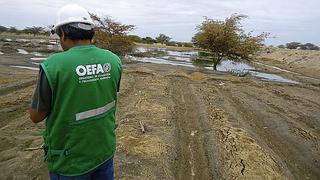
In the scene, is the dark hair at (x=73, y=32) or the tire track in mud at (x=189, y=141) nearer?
the dark hair at (x=73, y=32)

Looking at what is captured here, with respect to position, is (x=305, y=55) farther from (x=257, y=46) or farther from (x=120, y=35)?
(x=120, y=35)

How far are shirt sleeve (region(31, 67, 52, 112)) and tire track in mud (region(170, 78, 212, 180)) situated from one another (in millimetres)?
3420

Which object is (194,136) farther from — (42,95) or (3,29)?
(3,29)

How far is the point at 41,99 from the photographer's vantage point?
233 centimetres

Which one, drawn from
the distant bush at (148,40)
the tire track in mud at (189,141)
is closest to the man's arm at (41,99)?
the tire track in mud at (189,141)

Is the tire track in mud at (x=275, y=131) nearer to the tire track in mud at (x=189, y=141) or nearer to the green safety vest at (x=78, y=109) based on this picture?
the tire track in mud at (x=189, y=141)

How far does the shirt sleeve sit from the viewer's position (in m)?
2.27

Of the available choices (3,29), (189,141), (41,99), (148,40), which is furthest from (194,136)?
(3,29)

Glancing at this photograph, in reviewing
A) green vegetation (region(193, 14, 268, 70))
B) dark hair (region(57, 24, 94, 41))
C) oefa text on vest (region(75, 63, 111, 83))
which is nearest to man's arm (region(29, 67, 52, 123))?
oefa text on vest (region(75, 63, 111, 83))

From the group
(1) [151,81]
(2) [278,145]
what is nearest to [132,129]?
(2) [278,145]

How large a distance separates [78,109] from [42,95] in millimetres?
253

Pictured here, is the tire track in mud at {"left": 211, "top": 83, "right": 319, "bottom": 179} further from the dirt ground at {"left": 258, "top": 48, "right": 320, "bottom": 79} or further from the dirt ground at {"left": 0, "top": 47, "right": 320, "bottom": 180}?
the dirt ground at {"left": 258, "top": 48, "right": 320, "bottom": 79}

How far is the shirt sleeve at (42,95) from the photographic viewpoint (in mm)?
2272

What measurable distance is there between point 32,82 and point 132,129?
7450 millimetres
